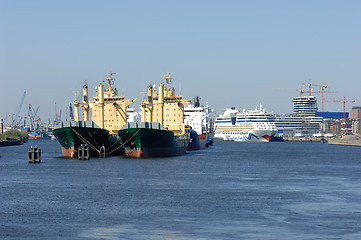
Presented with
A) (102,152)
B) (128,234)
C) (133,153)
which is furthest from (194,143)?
(128,234)

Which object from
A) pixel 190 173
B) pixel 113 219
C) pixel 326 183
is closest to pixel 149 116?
pixel 190 173

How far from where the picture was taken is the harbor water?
33.2 metres

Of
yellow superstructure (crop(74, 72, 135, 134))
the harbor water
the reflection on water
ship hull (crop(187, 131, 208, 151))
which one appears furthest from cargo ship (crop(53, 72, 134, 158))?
the reflection on water

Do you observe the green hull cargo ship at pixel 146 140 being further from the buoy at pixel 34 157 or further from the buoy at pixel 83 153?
the buoy at pixel 34 157

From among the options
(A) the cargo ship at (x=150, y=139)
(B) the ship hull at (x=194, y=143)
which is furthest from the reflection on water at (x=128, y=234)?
(B) the ship hull at (x=194, y=143)

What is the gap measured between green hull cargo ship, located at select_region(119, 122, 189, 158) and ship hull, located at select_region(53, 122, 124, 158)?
3.67 m

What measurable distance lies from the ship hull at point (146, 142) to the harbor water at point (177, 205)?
17918 millimetres

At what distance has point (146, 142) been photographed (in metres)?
88.2

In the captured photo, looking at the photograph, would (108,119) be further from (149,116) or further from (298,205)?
(298,205)

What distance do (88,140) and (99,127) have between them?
3.01m

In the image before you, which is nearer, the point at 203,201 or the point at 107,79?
the point at 203,201

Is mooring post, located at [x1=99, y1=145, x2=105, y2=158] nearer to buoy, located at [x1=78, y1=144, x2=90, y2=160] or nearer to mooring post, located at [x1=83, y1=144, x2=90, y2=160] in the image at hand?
buoy, located at [x1=78, y1=144, x2=90, y2=160]

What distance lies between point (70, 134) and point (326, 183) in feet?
139

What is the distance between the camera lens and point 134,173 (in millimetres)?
65500
